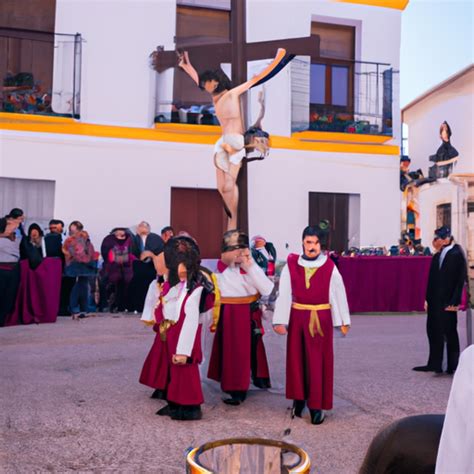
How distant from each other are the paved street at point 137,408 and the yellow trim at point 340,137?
653 cm

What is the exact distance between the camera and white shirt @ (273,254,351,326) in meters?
4.61

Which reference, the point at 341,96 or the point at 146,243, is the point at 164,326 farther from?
the point at 341,96

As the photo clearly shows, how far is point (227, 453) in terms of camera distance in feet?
4.53

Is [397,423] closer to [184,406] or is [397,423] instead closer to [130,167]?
[184,406]

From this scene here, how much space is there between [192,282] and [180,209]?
781cm

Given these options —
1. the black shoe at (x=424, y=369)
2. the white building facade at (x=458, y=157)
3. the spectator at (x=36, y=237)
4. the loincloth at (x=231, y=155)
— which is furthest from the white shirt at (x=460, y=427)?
the white building facade at (x=458, y=157)

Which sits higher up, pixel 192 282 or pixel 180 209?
pixel 180 209

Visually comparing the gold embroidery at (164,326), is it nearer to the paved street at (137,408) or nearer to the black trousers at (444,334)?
the paved street at (137,408)

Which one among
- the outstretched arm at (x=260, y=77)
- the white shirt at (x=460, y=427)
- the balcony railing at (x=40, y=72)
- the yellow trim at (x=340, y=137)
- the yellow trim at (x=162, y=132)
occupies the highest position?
the balcony railing at (x=40, y=72)

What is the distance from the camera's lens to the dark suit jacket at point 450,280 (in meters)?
6.27

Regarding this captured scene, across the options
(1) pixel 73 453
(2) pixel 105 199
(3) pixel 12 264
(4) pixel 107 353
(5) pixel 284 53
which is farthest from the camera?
(2) pixel 105 199

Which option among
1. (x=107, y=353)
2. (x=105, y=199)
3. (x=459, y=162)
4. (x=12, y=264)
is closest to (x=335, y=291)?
(x=107, y=353)

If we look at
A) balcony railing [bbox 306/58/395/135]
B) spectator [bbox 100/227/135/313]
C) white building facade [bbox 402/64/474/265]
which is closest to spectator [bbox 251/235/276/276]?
spectator [bbox 100/227/135/313]

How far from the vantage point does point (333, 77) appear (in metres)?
14.0
